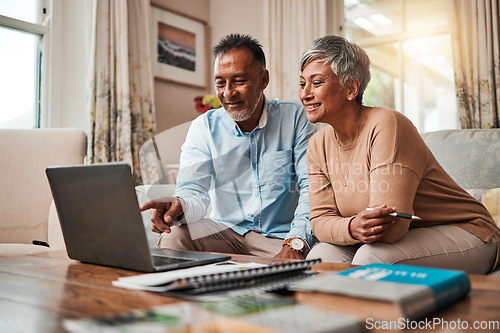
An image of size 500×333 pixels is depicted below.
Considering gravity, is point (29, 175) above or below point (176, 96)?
below

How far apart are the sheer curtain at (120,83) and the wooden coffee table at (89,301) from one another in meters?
2.28

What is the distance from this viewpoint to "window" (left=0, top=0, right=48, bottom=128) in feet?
9.67

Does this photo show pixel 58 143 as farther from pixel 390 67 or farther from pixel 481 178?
pixel 390 67

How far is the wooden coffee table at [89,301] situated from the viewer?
54cm

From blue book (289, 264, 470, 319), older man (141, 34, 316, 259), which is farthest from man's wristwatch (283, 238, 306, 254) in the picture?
blue book (289, 264, 470, 319)

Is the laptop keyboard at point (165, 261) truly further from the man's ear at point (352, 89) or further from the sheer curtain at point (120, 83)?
the sheer curtain at point (120, 83)

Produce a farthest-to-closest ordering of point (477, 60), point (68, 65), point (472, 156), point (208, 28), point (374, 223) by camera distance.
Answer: point (208, 28), point (68, 65), point (477, 60), point (472, 156), point (374, 223)

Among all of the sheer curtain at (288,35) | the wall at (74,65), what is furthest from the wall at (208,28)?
the wall at (74,65)

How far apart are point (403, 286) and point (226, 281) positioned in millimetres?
241

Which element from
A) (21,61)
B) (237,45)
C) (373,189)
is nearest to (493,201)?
(373,189)

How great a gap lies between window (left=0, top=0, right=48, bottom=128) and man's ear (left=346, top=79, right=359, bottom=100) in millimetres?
2429

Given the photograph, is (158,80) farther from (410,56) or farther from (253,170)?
(253,170)

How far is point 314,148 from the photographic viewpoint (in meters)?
1.49

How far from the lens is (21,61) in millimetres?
3047
